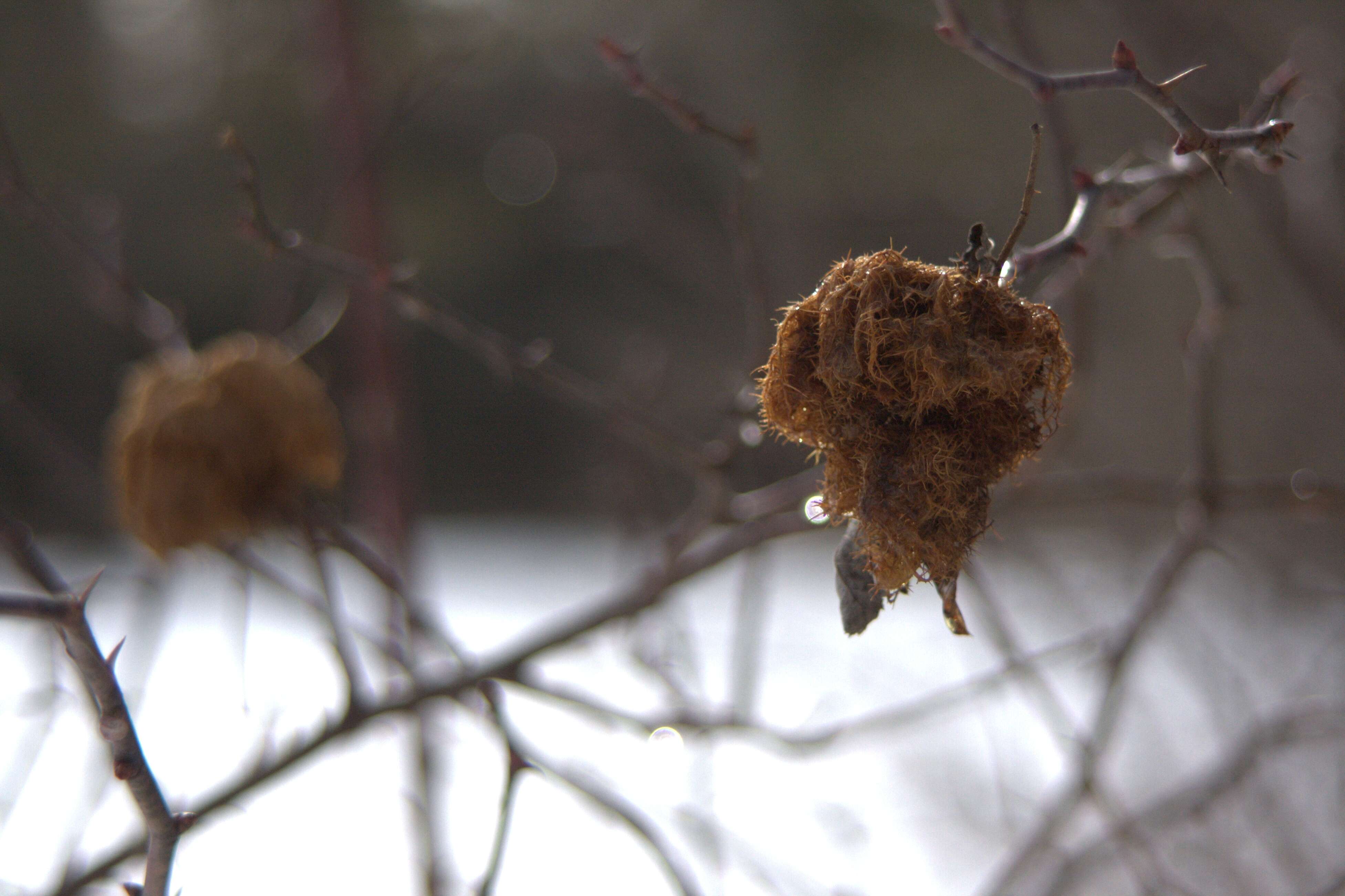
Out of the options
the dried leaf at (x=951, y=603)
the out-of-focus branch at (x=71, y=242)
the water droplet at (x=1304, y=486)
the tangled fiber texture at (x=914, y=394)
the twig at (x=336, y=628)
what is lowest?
the dried leaf at (x=951, y=603)

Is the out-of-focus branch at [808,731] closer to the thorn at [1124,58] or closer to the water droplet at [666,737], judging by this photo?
the water droplet at [666,737]

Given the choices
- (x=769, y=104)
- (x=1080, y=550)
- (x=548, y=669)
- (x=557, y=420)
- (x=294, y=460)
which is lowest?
(x=294, y=460)

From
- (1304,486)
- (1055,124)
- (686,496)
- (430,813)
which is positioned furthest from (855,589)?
(686,496)

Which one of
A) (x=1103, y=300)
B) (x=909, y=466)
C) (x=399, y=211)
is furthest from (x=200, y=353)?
(x=399, y=211)

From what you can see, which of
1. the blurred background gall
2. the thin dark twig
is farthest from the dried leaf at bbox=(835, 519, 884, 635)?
the thin dark twig

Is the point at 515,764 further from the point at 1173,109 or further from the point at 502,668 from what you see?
the point at 1173,109

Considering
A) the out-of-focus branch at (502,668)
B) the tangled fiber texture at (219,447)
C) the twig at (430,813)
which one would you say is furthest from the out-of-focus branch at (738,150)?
the twig at (430,813)

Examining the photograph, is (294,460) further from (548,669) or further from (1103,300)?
(1103,300)

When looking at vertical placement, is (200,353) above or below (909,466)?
above

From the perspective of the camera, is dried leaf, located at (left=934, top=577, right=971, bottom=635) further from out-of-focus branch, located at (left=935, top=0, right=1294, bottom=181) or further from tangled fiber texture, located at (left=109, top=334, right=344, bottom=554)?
tangled fiber texture, located at (left=109, top=334, right=344, bottom=554)
